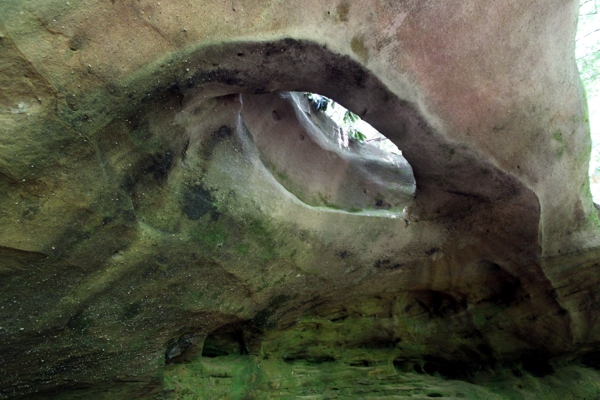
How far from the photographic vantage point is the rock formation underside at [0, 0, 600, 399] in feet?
4.82

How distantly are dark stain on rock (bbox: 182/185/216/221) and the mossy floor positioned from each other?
98 cm

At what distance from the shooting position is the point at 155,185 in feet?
5.91

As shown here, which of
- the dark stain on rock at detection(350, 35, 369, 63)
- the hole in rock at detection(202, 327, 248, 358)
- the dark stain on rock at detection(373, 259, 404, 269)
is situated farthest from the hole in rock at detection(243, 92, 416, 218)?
the hole in rock at detection(202, 327, 248, 358)

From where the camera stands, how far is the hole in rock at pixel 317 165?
2.40 meters

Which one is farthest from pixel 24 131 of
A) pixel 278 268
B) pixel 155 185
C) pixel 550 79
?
pixel 550 79

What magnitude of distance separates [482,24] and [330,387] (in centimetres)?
219

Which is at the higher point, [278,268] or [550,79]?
[550,79]

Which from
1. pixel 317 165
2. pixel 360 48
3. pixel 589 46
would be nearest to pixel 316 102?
pixel 317 165

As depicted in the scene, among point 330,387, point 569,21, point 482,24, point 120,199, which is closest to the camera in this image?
point 120,199

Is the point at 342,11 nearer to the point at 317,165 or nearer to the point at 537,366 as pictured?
the point at 317,165

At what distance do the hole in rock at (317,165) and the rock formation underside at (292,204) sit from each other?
2 cm

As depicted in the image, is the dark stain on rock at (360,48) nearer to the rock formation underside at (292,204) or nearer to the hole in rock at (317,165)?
the rock formation underside at (292,204)

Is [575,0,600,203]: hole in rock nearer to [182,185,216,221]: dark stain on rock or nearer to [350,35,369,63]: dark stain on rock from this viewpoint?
[350,35,369,63]: dark stain on rock

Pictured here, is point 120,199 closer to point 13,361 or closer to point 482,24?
point 13,361
